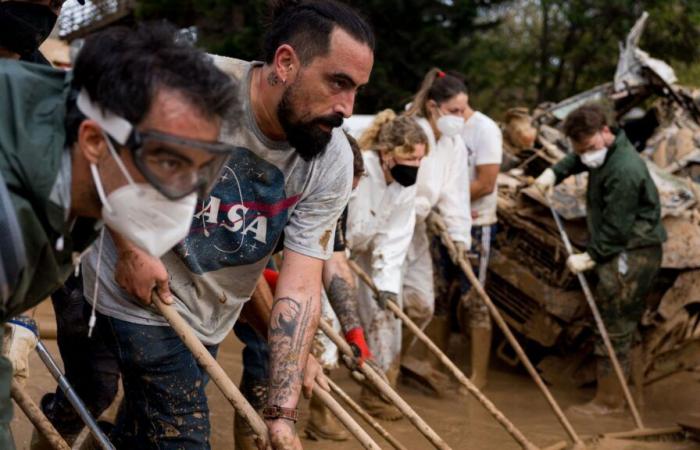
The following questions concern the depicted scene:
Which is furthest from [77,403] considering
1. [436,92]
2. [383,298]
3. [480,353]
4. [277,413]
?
[480,353]

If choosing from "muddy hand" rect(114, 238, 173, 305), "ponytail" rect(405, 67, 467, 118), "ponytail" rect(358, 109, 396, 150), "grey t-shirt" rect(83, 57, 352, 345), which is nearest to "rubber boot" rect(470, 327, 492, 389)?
"ponytail" rect(405, 67, 467, 118)

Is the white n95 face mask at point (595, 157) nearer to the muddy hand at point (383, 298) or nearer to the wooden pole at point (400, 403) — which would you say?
the muddy hand at point (383, 298)

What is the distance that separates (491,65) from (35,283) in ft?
52.1

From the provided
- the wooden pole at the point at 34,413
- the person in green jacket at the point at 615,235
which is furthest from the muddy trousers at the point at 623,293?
the wooden pole at the point at 34,413

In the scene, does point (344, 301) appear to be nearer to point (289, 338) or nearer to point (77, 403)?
point (289, 338)

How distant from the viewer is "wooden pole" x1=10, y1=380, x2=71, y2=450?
2928mm

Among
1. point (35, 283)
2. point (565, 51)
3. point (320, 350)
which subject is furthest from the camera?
point (565, 51)

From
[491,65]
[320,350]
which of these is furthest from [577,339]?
[491,65]

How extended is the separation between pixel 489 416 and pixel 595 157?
6.38 feet

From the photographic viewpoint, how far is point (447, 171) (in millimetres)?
6441

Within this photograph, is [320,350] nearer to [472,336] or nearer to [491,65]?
[472,336]

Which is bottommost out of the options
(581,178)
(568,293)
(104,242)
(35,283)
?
(568,293)

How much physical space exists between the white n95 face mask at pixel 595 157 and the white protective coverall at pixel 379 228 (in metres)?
1.49

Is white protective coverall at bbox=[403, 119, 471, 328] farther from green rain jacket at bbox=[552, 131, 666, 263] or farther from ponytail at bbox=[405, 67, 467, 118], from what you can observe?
green rain jacket at bbox=[552, 131, 666, 263]
